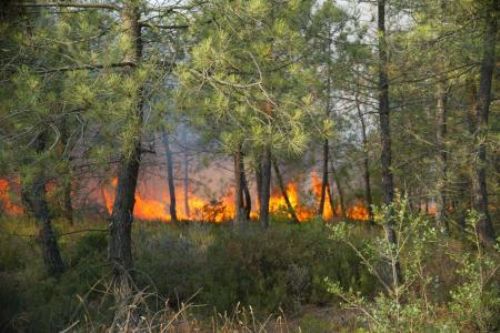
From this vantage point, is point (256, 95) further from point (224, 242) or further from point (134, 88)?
point (224, 242)

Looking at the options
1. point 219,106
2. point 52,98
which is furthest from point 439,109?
point 52,98

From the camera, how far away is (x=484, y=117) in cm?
983

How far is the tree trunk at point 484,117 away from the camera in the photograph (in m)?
9.29

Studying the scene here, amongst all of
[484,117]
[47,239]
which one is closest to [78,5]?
[47,239]

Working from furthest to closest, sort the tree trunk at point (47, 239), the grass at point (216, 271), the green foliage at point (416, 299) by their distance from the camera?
the tree trunk at point (47, 239) < the grass at point (216, 271) < the green foliage at point (416, 299)

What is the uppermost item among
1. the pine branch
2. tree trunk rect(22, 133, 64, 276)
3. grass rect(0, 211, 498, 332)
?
the pine branch

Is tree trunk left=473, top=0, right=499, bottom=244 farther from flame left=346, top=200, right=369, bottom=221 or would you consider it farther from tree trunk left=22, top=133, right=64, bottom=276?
flame left=346, top=200, right=369, bottom=221

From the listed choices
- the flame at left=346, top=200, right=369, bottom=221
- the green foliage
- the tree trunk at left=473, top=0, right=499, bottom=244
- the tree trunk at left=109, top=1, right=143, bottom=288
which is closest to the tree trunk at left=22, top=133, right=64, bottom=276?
the tree trunk at left=109, top=1, right=143, bottom=288

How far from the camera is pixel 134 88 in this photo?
631 cm

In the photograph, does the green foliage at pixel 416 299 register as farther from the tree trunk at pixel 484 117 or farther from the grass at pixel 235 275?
the tree trunk at pixel 484 117

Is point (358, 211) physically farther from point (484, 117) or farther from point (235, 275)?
point (484, 117)

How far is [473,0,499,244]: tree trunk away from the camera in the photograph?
9289 millimetres

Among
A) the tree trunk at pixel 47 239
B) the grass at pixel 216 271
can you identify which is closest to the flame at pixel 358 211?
the grass at pixel 216 271

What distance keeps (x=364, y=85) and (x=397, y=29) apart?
1408 millimetres
